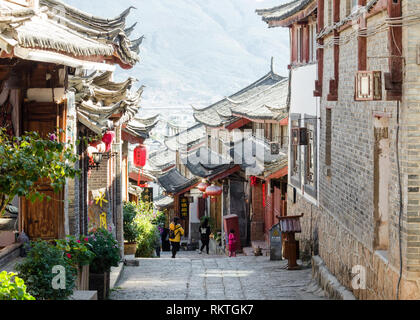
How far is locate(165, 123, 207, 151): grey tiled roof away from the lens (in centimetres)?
4646

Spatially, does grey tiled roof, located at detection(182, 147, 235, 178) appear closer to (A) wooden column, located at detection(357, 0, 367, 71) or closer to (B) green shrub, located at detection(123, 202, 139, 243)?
(B) green shrub, located at detection(123, 202, 139, 243)

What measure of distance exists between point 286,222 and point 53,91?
8.22 meters

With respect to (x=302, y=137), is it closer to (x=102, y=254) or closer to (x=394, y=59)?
(x=102, y=254)

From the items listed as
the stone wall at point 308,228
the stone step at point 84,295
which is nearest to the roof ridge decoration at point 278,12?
the stone wall at point 308,228

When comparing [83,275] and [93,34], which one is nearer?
[83,275]

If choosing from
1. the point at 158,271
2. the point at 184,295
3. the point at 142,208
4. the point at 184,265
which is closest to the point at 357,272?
the point at 184,295

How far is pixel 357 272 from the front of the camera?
11695 mm

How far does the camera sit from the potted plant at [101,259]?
508 inches

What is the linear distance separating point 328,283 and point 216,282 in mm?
3469

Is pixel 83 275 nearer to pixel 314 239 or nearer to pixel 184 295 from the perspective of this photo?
pixel 184 295

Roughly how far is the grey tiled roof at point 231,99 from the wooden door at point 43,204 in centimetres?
2513

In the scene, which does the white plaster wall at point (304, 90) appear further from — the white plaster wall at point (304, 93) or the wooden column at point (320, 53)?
the wooden column at point (320, 53)

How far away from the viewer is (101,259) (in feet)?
42.4

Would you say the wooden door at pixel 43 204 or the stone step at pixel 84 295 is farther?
the wooden door at pixel 43 204
